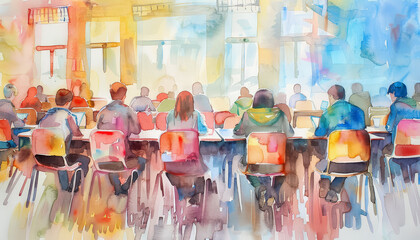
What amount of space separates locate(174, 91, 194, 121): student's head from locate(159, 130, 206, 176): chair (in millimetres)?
513

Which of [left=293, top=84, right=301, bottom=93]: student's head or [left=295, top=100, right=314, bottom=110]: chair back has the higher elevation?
[left=293, top=84, right=301, bottom=93]: student's head

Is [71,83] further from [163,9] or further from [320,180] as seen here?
[320,180]

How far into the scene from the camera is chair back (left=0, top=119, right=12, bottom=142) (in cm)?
428

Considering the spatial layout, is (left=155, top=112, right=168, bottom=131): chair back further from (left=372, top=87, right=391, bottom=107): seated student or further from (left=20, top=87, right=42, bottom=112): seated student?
(left=372, top=87, right=391, bottom=107): seated student

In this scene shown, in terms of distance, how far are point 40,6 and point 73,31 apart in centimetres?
86

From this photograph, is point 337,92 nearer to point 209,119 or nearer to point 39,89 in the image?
point 209,119

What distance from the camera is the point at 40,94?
25.2 ft

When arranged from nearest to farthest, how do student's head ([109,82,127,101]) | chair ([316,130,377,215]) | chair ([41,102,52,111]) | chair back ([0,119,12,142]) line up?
1. chair ([316,130,377,215])
2. student's head ([109,82,127,101])
3. chair back ([0,119,12,142])
4. chair ([41,102,52,111])

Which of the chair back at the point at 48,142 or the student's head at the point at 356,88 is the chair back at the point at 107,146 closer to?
the chair back at the point at 48,142

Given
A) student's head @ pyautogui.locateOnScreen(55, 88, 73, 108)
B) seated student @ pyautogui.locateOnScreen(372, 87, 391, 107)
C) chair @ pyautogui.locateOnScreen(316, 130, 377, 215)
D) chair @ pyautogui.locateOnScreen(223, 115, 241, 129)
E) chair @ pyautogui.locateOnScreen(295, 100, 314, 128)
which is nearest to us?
chair @ pyautogui.locateOnScreen(316, 130, 377, 215)

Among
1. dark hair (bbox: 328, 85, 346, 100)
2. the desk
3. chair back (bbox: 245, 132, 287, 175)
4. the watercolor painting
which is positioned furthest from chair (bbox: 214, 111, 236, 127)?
chair back (bbox: 245, 132, 287, 175)

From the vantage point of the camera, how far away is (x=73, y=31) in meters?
8.25

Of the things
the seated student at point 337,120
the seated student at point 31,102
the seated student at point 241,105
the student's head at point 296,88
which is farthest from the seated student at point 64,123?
the student's head at point 296,88

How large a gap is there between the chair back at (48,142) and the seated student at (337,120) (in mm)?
2655
